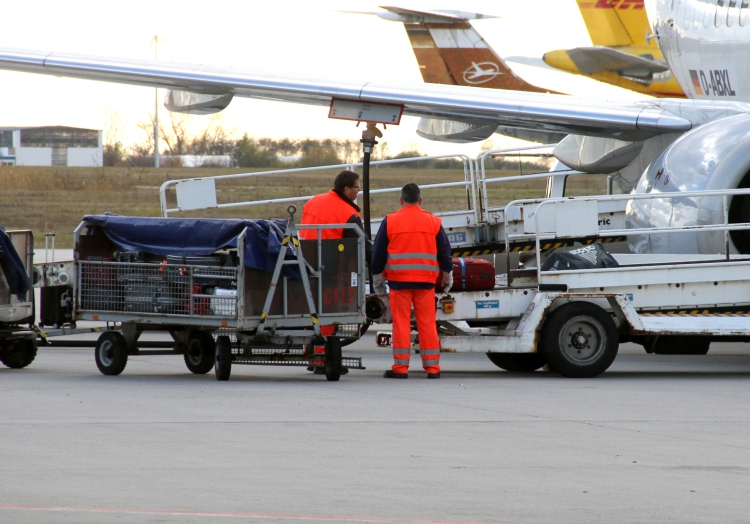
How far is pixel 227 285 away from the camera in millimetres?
9891

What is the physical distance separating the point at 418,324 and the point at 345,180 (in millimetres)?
1697

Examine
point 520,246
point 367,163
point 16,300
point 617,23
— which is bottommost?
point 16,300

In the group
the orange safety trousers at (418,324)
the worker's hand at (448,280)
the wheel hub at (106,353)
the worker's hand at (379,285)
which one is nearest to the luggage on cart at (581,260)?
the worker's hand at (448,280)

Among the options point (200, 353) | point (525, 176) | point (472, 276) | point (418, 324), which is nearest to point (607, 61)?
point (525, 176)

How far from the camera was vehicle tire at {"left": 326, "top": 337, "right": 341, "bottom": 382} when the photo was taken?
10.1 m

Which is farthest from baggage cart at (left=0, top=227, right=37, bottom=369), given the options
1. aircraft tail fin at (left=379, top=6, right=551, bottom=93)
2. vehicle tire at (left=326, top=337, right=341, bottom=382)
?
aircraft tail fin at (left=379, top=6, right=551, bottom=93)

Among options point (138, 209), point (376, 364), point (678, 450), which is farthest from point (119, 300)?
point (138, 209)

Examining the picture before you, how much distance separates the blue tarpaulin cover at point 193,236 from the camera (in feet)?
32.1

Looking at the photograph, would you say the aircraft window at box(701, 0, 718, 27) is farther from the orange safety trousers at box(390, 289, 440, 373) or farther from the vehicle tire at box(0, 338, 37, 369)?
the vehicle tire at box(0, 338, 37, 369)

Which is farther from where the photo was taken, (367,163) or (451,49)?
(451,49)

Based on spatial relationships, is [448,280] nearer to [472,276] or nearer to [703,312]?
[472,276]

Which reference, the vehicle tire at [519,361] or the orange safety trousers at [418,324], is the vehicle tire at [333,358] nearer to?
the orange safety trousers at [418,324]

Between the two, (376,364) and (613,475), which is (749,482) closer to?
(613,475)

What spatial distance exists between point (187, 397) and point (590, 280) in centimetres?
423
